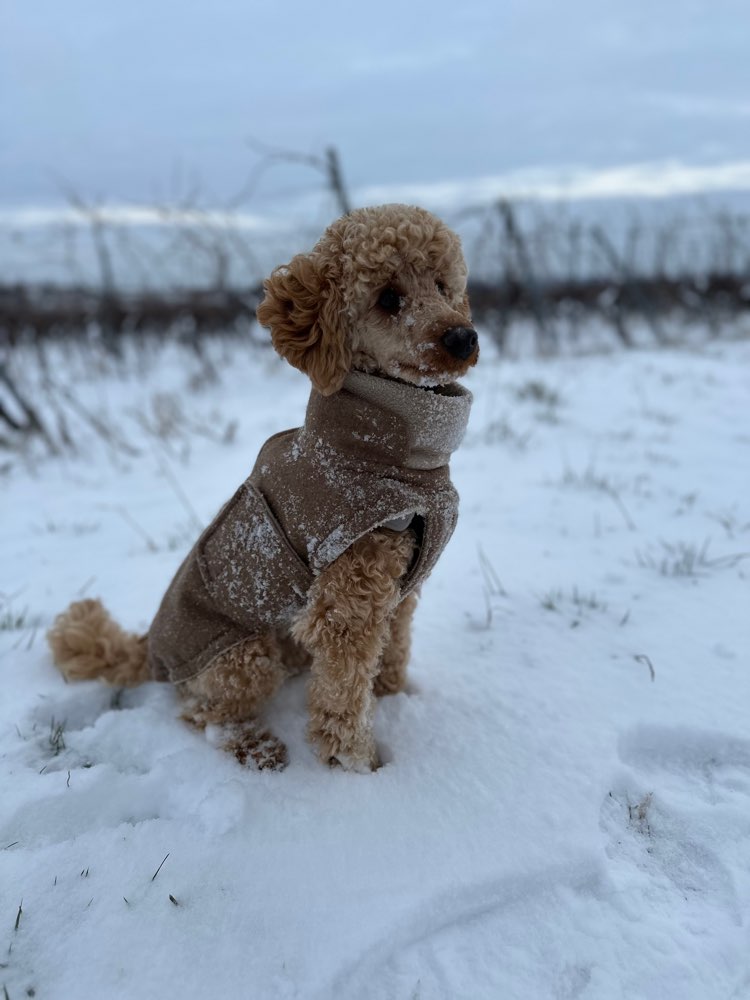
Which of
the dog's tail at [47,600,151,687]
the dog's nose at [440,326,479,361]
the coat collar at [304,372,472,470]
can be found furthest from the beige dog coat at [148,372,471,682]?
the dog's tail at [47,600,151,687]

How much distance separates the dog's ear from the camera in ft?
5.90

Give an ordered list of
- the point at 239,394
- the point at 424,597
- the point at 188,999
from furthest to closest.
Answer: the point at 239,394 → the point at 424,597 → the point at 188,999

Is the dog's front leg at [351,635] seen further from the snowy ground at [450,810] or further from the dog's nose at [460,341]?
the dog's nose at [460,341]

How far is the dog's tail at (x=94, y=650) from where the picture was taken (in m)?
Result: 2.37

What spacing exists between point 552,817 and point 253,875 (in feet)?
2.61

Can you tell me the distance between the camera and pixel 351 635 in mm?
1960

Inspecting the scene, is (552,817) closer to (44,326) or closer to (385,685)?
(385,685)

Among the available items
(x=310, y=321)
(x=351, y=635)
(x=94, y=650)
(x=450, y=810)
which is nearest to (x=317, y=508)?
(x=351, y=635)

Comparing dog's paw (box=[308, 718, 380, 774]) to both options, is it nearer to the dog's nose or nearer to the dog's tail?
the dog's tail

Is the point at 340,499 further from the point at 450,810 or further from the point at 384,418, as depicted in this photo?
the point at 450,810

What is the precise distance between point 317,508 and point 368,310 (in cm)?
58

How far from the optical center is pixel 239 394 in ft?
30.0

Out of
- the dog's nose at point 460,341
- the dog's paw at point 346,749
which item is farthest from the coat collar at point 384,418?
the dog's paw at point 346,749

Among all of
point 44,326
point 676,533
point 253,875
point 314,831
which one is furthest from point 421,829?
point 44,326
